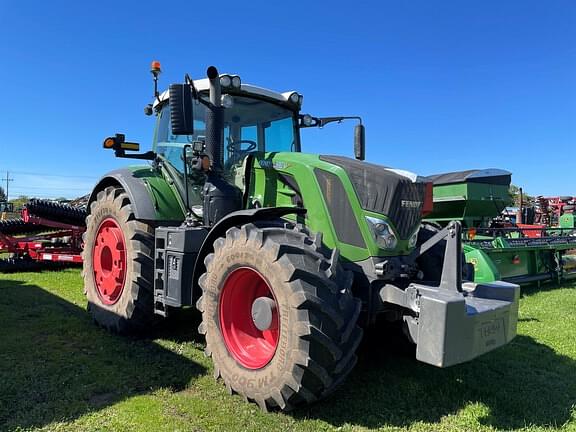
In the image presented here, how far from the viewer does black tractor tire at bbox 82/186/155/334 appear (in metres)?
4.79

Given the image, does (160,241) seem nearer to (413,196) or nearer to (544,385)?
(413,196)

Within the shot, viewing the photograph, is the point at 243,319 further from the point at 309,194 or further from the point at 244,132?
the point at 244,132

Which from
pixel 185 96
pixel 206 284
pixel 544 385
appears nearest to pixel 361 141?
pixel 185 96

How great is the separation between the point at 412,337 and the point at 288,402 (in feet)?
3.04

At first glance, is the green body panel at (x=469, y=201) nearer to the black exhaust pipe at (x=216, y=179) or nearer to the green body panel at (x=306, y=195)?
the green body panel at (x=306, y=195)

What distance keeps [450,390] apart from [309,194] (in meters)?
1.88

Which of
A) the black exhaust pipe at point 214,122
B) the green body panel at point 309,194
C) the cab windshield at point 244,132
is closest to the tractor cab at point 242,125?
the cab windshield at point 244,132

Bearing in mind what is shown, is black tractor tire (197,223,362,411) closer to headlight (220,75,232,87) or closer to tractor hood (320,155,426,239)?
tractor hood (320,155,426,239)

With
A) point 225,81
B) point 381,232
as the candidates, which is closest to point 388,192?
point 381,232

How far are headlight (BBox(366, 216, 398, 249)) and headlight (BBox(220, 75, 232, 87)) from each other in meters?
2.01

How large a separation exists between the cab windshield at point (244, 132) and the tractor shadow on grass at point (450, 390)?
2285 millimetres

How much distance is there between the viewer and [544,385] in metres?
3.87

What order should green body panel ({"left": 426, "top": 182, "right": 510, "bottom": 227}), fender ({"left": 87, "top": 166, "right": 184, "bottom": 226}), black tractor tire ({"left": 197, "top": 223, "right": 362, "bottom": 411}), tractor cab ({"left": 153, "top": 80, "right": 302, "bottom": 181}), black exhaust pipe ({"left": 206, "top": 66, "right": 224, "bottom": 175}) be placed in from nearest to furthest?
black tractor tire ({"left": 197, "top": 223, "right": 362, "bottom": 411})
black exhaust pipe ({"left": 206, "top": 66, "right": 224, "bottom": 175})
tractor cab ({"left": 153, "top": 80, "right": 302, "bottom": 181})
fender ({"left": 87, "top": 166, "right": 184, "bottom": 226})
green body panel ({"left": 426, "top": 182, "right": 510, "bottom": 227})

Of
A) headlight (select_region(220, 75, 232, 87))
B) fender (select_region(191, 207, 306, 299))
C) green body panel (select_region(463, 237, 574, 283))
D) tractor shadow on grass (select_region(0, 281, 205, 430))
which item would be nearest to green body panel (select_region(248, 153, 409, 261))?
fender (select_region(191, 207, 306, 299))
